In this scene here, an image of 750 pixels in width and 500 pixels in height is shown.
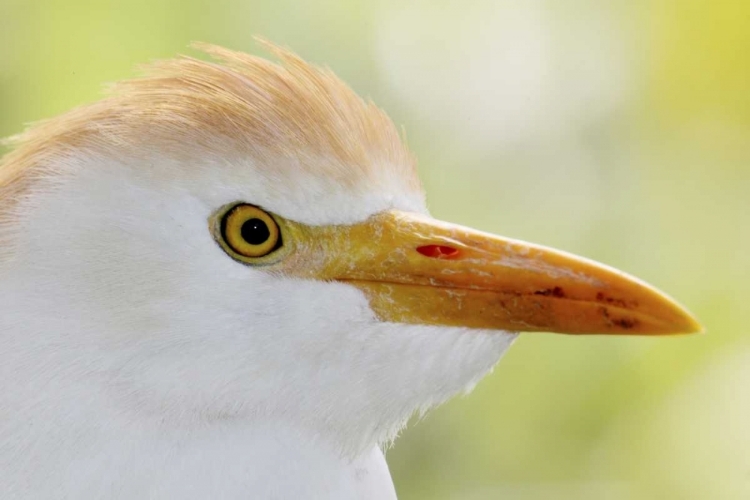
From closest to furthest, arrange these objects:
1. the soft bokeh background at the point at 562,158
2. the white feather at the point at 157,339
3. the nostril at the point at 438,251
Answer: the white feather at the point at 157,339
the nostril at the point at 438,251
the soft bokeh background at the point at 562,158

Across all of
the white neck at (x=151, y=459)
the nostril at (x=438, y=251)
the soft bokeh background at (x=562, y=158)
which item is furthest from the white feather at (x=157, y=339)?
the soft bokeh background at (x=562, y=158)

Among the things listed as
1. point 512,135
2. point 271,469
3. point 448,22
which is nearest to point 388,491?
point 271,469

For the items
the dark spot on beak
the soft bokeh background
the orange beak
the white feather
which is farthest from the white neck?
the soft bokeh background

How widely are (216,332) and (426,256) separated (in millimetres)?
293

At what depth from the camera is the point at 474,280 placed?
1.28 m

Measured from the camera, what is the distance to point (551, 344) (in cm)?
295

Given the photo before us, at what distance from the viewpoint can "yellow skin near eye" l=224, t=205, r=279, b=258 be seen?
3.92 ft

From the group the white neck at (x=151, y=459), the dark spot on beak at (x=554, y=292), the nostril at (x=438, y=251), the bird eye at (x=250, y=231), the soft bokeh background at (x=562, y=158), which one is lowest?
the white neck at (x=151, y=459)

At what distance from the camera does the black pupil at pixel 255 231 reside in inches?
47.7

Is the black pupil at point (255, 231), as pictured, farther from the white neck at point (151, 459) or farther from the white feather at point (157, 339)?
the white neck at point (151, 459)

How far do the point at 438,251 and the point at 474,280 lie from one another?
6 cm

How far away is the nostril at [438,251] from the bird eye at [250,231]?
0.20m

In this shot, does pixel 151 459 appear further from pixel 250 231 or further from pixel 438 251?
pixel 438 251

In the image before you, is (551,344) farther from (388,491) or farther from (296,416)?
(296,416)
